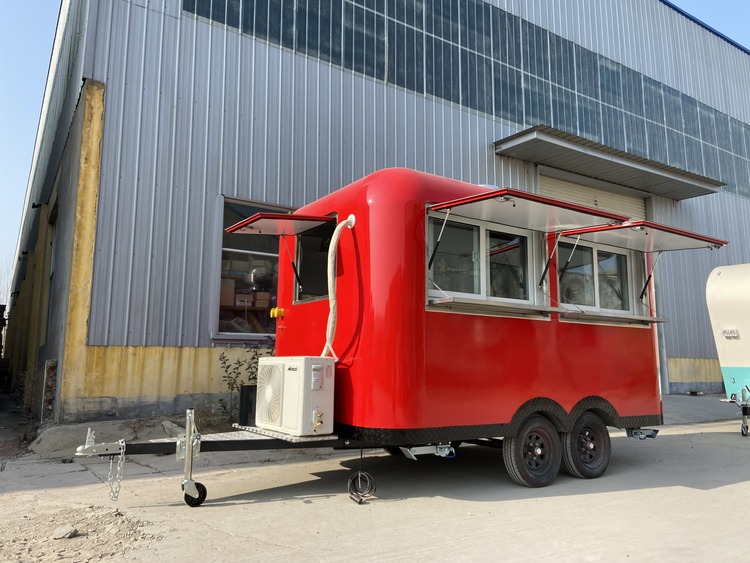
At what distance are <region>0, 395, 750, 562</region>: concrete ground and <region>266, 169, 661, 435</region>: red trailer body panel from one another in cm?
83

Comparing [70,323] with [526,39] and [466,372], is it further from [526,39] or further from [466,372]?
[526,39]

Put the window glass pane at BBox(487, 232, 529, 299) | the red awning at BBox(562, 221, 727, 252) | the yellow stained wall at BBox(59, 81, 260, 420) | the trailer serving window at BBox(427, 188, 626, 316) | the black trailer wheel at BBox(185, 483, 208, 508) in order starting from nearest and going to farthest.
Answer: the black trailer wheel at BBox(185, 483, 208, 508) → the trailer serving window at BBox(427, 188, 626, 316) → the window glass pane at BBox(487, 232, 529, 299) → the red awning at BBox(562, 221, 727, 252) → the yellow stained wall at BBox(59, 81, 260, 420)

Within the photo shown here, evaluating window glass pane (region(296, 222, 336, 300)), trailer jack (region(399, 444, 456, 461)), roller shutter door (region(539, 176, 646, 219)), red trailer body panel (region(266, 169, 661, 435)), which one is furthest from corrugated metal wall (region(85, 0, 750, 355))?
trailer jack (region(399, 444, 456, 461))

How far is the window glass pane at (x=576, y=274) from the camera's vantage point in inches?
263

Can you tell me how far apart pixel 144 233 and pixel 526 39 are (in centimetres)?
1203

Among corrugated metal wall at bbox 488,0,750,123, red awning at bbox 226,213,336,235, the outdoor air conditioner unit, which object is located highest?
corrugated metal wall at bbox 488,0,750,123

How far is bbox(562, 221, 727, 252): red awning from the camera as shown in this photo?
6.37 metres

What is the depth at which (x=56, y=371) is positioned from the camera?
9586 millimetres

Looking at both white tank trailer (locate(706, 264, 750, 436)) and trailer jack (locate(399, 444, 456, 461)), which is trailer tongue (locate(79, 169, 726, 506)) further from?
white tank trailer (locate(706, 264, 750, 436))

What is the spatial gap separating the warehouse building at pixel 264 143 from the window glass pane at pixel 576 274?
6.04 m

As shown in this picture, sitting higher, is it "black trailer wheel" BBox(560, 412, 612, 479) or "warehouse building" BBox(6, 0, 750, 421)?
"warehouse building" BBox(6, 0, 750, 421)

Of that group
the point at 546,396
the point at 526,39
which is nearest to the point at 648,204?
the point at 526,39

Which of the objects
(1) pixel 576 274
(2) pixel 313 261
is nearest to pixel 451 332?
(2) pixel 313 261

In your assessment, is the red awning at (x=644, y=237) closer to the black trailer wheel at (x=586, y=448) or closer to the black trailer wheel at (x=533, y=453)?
the black trailer wheel at (x=586, y=448)
